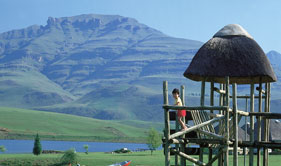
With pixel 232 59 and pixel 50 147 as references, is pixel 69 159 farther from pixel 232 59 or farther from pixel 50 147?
pixel 50 147

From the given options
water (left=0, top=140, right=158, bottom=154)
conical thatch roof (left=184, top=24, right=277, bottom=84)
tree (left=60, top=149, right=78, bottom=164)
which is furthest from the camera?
water (left=0, top=140, right=158, bottom=154)

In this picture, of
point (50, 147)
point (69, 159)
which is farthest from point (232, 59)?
point (50, 147)

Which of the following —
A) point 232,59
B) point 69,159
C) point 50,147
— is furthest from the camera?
point 50,147

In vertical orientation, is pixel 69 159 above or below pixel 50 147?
above

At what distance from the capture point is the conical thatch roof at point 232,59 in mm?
22781

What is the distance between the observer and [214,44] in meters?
23.4

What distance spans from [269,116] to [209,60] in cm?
394

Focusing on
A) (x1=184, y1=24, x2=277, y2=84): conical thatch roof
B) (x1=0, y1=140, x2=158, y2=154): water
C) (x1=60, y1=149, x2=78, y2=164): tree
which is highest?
(x1=184, y1=24, x2=277, y2=84): conical thatch roof

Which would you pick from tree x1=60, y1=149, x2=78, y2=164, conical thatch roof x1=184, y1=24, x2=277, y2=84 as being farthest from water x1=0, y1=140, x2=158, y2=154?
conical thatch roof x1=184, y1=24, x2=277, y2=84

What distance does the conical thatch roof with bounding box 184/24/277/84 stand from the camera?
2278 cm

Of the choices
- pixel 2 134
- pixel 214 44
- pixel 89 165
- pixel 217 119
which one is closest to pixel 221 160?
pixel 217 119

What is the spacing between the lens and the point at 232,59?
22953mm

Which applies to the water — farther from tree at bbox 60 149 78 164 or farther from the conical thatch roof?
the conical thatch roof

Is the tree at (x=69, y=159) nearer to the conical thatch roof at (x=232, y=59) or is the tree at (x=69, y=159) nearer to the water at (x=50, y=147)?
the conical thatch roof at (x=232, y=59)
